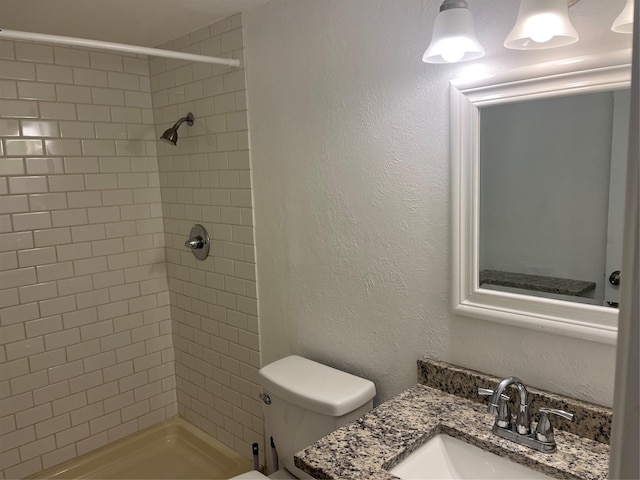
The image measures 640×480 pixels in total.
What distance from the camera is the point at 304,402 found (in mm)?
1560

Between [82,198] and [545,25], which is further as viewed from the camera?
[82,198]

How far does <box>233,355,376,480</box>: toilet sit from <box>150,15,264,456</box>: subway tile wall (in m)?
0.42

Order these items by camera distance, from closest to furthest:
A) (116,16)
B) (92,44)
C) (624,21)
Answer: (624,21) < (92,44) < (116,16)

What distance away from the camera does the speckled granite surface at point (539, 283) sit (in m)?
1.19

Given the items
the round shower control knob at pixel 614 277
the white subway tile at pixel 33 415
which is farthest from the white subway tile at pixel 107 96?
the round shower control knob at pixel 614 277

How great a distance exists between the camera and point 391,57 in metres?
1.48

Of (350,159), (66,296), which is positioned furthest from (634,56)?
(66,296)

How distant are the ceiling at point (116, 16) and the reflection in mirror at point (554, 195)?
1.11 meters

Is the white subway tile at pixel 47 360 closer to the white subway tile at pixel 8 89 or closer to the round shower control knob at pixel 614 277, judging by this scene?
the white subway tile at pixel 8 89

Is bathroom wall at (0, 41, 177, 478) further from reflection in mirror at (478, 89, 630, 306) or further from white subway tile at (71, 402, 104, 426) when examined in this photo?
reflection in mirror at (478, 89, 630, 306)

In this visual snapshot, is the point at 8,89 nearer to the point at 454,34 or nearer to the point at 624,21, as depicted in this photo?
the point at 454,34

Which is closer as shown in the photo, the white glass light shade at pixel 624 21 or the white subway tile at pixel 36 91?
the white glass light shade at pixel 624 21

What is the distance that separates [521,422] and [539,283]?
349 mm

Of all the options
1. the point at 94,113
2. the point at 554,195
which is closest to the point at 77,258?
the point at 94,113
